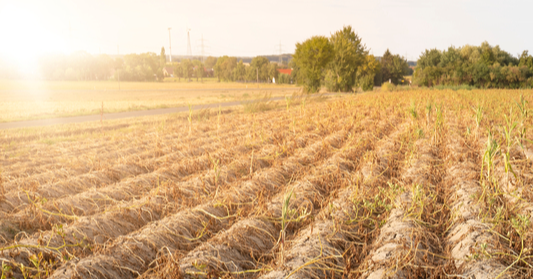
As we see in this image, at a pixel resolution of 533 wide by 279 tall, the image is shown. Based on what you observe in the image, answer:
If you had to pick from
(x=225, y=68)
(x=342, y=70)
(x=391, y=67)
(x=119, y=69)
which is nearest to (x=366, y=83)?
(x=342, y=70)

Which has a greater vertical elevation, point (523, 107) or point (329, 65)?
point (329, 65)

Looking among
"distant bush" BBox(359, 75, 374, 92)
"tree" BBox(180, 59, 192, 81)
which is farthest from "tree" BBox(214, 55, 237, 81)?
"distant bush" BBox(359, 75, 374, 92)

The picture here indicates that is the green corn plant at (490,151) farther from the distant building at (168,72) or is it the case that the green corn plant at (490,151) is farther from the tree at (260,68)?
the distant building at (168,72)

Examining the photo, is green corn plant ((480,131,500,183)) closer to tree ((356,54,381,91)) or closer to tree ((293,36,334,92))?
tree ((356,54,381,91))

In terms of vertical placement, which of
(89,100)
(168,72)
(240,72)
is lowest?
(89,100)

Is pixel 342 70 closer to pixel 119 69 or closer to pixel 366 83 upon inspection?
pixel 366 83

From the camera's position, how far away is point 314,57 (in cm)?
4175

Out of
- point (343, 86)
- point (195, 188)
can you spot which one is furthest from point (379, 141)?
point (343, 86)

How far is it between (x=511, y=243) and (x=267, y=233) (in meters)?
2.60

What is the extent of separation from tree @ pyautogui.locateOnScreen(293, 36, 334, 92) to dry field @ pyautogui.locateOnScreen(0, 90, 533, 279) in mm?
33893

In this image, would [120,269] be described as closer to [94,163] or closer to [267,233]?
[267,233]

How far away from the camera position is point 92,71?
9319 centimetres

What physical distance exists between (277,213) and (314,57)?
38.8 m

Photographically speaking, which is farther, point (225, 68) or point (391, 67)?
point (225, 68)
